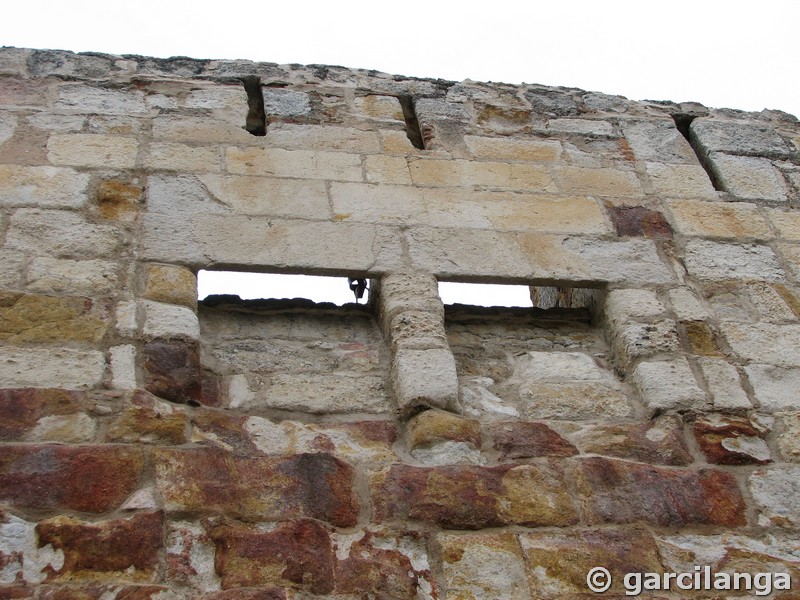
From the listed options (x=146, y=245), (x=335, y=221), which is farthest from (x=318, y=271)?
(x=146, y=245)

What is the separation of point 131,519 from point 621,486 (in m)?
1.27

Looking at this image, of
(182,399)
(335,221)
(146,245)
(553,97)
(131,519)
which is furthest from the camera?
(553,97)

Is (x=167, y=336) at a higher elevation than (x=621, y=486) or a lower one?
higher

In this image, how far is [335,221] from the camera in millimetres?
3412

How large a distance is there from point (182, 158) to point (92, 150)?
0.32 metres

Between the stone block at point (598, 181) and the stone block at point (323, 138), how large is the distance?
0.74m

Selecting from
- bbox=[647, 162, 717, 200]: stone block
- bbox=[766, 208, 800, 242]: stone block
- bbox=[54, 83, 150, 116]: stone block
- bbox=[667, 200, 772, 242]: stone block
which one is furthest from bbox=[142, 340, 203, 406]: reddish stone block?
bbox=[766, 208, 800, 242]: stone block

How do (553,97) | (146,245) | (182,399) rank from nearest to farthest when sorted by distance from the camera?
(182,399) < (146,245) < (553,97)

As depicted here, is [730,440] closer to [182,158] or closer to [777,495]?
[777,495]

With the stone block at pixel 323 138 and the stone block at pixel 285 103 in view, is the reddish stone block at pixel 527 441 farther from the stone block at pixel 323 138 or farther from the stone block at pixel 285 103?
the stone block at pixel 285 103

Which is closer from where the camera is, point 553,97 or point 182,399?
point 182,399

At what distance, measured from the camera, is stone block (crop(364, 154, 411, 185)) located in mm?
3664

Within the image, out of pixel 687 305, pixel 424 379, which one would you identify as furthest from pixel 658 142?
pixel 424 379

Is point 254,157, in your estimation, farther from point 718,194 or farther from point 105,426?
point 718,194
